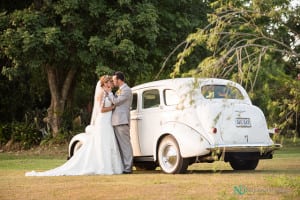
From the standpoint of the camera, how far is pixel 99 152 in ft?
46.8

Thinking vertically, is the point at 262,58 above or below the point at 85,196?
above

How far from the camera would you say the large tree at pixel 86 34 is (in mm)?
23938

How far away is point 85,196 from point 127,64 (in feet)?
50.4

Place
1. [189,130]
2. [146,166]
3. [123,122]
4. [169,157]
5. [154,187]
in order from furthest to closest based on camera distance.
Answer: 1. [146,166]
2. [123,122]
3. [169,157]
4. [189,130]
5. [154,187]

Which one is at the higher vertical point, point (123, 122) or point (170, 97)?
point (170, 97)

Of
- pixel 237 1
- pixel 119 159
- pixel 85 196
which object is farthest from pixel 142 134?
pixel 237 1

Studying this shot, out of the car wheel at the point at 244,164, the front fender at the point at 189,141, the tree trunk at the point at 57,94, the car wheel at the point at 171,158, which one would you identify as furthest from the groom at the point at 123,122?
the tree trunk at the point at 57,94

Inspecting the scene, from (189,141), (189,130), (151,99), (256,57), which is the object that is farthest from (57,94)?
(256,57)

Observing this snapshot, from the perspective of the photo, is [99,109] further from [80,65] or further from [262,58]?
[80,65]

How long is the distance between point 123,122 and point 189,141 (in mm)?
1761

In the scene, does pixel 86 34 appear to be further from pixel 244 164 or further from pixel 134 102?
pixel 244 164

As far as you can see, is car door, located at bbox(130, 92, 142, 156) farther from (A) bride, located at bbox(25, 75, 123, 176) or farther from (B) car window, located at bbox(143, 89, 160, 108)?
(A) bride, located at bbox(25, 75, 123, 176)

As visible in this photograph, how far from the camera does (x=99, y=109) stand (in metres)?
14.7

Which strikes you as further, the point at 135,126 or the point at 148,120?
the point at 135,126
